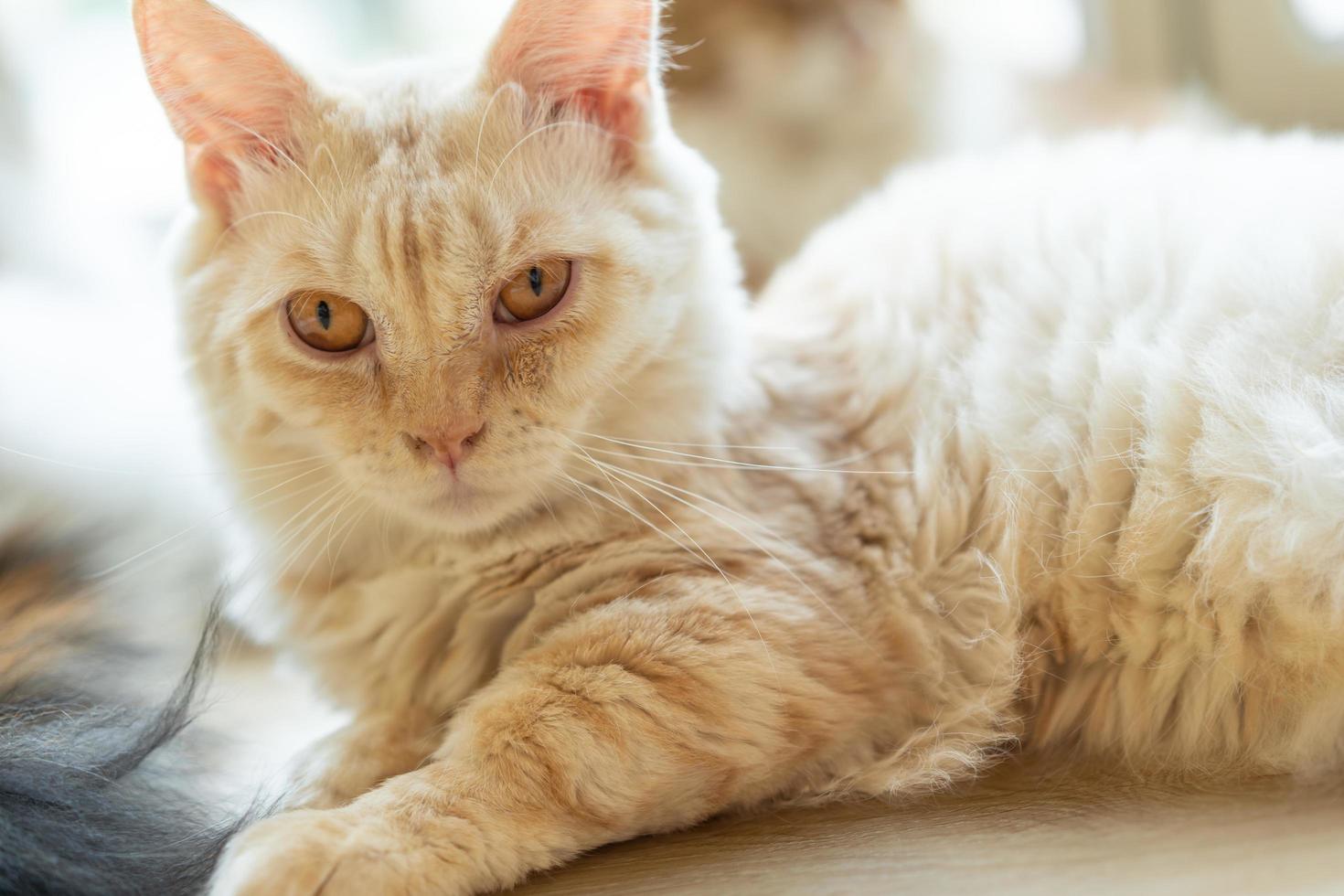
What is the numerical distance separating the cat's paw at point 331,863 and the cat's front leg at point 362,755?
0.59 feet

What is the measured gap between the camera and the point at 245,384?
1.43 metres

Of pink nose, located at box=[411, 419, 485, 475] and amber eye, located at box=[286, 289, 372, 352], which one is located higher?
amber eye, located at box=[286, 289, 372, 352]

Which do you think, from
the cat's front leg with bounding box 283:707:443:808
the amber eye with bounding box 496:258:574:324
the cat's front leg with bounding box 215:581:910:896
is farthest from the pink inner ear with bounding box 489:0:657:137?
the cat's front leg with bounding box 283:707:443:808

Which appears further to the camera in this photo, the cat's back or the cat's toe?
the cat's back

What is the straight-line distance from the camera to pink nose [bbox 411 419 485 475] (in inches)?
50.9

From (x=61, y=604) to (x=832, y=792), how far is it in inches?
40.1

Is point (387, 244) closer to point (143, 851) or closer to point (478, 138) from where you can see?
point (478, 138)

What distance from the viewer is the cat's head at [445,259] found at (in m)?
1.33

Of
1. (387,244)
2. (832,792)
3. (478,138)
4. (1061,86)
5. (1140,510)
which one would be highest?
(1061,86)

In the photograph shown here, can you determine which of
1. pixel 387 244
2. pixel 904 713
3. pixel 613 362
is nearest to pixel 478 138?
pixel 387 244

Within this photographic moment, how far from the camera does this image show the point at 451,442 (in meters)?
1.30

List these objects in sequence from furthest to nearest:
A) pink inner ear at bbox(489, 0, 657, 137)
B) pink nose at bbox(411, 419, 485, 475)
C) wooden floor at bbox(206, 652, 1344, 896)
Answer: pink inner ear at bbox(489, 0, 657, 137) < pink nose at bbox(411, 419, 485, 475) < wooden floor at bbox(206, 652, 1344, 896)

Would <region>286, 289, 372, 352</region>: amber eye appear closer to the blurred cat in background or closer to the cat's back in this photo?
the cat's back

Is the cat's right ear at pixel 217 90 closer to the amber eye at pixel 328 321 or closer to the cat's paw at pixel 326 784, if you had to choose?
the amber eye at pixel 328 321
